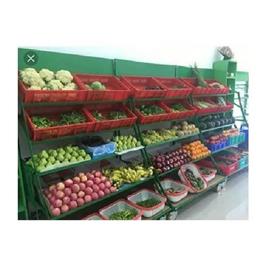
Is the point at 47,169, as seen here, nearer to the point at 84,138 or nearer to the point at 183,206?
the point at 84,138

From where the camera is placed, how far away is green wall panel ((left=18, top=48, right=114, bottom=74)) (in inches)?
112

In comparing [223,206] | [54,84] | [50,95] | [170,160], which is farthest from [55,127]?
[223,206]

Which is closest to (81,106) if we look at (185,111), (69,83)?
(69,83)

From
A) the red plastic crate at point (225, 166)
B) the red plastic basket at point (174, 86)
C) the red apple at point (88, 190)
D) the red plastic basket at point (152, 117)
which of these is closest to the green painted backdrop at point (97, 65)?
the red plastic basket at point (174, 86)

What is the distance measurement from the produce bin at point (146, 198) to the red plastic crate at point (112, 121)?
37.0 inches

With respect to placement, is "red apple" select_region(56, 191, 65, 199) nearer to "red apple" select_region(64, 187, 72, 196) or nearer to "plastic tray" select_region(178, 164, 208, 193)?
"red apple" select_region(64, 187, 72, 196)

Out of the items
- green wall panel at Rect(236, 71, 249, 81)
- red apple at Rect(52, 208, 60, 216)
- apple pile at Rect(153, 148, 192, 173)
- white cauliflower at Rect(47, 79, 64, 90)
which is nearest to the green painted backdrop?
white cauliflower at Rect(47, 79, 64, 90)

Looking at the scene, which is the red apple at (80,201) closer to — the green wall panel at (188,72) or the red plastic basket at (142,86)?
the red plastic basket at (142,86)

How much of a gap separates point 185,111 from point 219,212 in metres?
1.55

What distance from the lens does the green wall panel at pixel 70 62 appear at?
9.31 feet

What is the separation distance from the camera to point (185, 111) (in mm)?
4102

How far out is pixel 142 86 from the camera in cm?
404

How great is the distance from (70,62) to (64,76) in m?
0.34

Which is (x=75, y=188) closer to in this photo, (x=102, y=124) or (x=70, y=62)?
(x=102, y=124)
